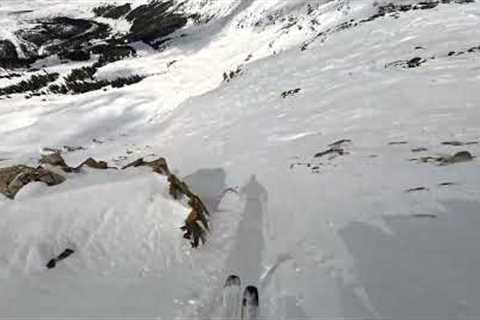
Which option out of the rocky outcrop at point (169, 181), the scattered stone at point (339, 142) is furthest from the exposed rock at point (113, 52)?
the scattered stone at point (339, 142)

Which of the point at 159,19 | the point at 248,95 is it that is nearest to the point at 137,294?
the point at 248,95

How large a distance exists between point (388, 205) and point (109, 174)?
15.6 ft

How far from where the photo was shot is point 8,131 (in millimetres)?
18906

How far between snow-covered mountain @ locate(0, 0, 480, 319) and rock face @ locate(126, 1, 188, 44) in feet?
103

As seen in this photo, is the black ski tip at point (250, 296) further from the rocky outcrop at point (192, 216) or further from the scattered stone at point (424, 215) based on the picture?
the scattered stone at point (424, 215)

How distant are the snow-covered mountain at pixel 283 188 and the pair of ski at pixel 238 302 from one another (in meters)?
0.13

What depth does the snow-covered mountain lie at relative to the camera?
5.84 metres

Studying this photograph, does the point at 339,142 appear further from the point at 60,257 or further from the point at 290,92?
the point at 60,257

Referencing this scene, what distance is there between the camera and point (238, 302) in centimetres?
592

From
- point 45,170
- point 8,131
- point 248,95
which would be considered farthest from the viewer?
point 8,131

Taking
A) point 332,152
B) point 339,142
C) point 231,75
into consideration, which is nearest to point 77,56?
point 231,75

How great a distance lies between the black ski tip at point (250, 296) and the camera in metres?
5.86

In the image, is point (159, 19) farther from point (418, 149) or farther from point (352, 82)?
point (418, 149)

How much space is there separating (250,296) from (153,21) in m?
58.9
